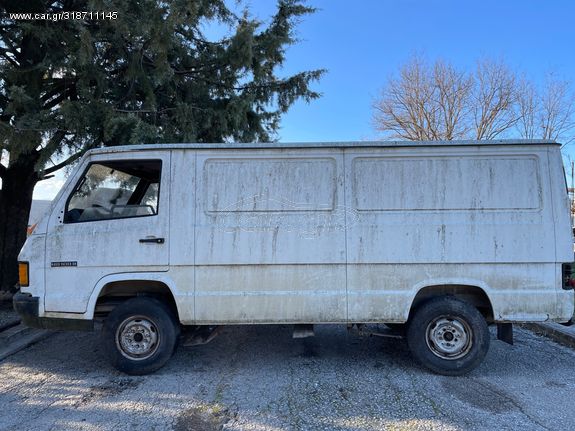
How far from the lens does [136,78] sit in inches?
264

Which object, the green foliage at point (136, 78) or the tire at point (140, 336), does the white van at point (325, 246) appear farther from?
the green foliage at point (136, 78)

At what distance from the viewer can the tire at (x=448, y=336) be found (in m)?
4.48

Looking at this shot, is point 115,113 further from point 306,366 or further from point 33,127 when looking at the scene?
point 306,366

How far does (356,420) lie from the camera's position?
11.7 feet

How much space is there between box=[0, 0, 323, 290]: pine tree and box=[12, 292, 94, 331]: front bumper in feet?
7.70

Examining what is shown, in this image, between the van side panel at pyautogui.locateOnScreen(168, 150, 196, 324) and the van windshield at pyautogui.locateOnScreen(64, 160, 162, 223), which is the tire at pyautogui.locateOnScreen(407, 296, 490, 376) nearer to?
the van side panel at pyautogui.locateOnScreen(168, 150, 196, 324)

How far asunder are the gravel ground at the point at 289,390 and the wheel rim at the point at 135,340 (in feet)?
0.89

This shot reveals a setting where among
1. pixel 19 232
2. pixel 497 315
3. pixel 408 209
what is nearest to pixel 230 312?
pixel 408 209

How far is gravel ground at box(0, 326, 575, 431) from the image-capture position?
3568mm

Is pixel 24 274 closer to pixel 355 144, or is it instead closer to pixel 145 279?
pixel 145 279

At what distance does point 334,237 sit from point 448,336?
5.42 feet

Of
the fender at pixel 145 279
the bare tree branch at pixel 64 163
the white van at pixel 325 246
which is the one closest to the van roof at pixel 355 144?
the white van at pixel 325 246

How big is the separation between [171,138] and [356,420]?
4.98 metres

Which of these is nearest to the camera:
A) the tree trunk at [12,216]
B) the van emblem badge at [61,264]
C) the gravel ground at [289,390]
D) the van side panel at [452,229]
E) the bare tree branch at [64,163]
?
the gravel ground at [289,390]
